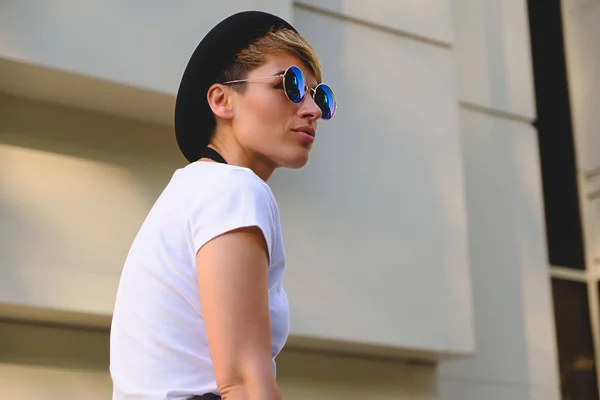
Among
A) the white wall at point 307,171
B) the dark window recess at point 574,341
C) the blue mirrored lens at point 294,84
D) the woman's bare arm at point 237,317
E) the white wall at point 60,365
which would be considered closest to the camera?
the woman's bare arm at point 237,317

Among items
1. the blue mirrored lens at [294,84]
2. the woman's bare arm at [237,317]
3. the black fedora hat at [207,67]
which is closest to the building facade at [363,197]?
the black fedora hat at [207,67]

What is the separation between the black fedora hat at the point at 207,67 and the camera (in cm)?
160

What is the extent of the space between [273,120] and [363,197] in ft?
11.1

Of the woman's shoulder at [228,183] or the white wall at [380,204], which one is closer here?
the woman's shoulder at [228,183]

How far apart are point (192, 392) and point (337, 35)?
3972 mm

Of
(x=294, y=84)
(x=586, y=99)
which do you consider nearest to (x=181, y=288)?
(x=294, y=84)

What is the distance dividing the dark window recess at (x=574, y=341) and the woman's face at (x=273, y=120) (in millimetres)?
5440

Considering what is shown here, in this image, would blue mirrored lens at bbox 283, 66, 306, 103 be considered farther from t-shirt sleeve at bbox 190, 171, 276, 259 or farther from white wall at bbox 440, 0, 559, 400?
white wall at bbox 440, 0, 559, 400

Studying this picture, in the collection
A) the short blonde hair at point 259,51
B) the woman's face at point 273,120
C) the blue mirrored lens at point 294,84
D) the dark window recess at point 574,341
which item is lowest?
the woman's face at point 273,120

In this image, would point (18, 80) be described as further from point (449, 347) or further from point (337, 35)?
point (449, 347)

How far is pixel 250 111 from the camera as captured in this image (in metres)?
1.60

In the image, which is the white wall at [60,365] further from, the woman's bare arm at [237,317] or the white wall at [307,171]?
the woman's bare arm at [237,317]

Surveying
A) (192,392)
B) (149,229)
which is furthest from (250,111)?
(192,392)

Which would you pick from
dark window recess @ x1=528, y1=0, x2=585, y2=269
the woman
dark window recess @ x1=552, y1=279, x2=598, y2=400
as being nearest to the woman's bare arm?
the woman
